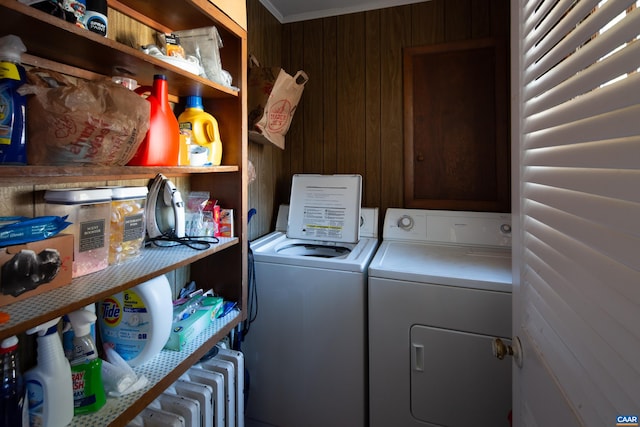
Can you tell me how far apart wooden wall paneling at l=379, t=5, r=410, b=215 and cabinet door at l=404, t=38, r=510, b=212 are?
2.1 inches

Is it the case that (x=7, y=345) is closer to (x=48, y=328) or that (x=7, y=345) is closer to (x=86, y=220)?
(x=48, y=328)

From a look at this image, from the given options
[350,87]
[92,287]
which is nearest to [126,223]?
[92,287]

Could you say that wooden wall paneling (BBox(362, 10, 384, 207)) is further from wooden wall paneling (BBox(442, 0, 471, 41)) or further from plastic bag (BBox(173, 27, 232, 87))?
plastic bag (BBox(173, 27, 232, 87))

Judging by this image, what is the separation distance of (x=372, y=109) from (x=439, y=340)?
1543mm

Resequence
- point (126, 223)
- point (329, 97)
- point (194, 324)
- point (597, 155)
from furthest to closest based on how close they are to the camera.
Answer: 1. point (329, 97)
2. point (194, 324)
3. point (126, 223)
4. point (597, 155)

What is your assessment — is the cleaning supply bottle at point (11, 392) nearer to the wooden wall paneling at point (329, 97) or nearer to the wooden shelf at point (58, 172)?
the wooden shelf at point (58, 172)

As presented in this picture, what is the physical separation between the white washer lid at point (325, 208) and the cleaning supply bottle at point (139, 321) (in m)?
1.14

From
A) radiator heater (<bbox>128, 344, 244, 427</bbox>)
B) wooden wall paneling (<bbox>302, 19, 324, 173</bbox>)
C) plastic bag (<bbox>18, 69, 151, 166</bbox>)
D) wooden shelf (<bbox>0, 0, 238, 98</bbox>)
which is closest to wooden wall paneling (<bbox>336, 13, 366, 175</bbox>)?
wooden wall paneling (<bbox>302, 19, 324, 173</bbox>)

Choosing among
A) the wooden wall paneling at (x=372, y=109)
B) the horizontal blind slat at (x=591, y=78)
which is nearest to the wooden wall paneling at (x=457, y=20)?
the wooden wall paneling at (x=372, y=109)

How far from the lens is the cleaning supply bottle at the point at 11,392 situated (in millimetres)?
772

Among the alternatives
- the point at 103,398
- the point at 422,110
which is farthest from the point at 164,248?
the point at 422,110

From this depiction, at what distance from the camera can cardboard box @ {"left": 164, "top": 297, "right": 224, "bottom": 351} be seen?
4.07 ft

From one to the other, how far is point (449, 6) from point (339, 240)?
162cm

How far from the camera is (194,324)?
1.31m
